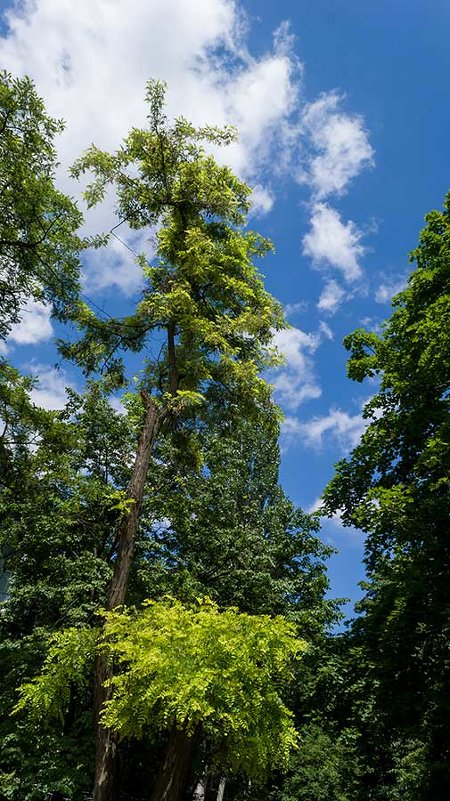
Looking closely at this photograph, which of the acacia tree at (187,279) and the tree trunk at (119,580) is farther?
the acacia tree at (187,279)

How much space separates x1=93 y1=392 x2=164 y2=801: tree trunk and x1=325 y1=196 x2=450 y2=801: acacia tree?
15.8 feet

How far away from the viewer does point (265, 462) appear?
27078 millimetres

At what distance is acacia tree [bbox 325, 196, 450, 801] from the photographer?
10.6 metres

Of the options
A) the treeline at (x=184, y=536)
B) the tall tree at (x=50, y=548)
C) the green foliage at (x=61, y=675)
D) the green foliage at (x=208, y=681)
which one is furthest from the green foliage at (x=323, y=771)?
the green foliage at (x=61, y=675)

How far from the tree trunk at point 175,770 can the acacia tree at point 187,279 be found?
18.5ft

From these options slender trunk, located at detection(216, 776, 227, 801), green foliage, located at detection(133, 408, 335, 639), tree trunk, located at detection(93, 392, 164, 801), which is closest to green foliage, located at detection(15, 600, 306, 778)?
tree trunk, located at detection(93, 392, 164, 801)

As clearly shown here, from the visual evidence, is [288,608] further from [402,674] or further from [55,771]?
[55,771]

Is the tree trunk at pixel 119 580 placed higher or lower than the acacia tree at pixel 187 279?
lower

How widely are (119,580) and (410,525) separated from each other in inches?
216

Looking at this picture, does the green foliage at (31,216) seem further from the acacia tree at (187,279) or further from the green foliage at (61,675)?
the green foliage at (61,675)

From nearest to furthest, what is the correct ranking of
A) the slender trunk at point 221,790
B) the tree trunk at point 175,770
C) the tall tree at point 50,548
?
the tree trunk at point 175,770
the tall tree at point 50,548
the slender trunk at point 221,790

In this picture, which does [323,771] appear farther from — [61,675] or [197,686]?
[197,686]

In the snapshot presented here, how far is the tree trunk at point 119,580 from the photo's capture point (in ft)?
26.4

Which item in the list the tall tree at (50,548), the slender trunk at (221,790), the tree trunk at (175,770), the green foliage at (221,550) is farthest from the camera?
the slender trunk at (221,790)
